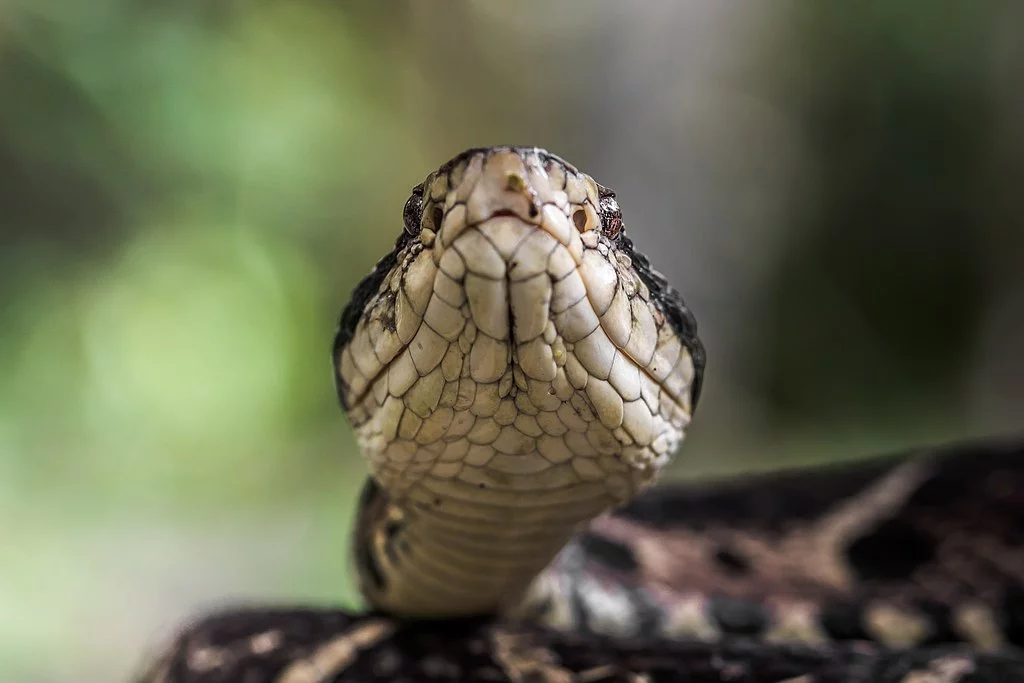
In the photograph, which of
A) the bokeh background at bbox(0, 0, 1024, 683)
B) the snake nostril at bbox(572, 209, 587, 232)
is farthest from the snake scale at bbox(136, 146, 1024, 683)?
the bokeh background at bbox(0, 0, 1024, 683)

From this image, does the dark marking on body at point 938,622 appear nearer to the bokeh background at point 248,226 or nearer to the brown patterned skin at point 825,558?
the brown patterned skin at point 825,558

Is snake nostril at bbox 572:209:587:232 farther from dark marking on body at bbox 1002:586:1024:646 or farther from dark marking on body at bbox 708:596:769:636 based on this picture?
dark marking on body at bbox 1002:586:1024:646

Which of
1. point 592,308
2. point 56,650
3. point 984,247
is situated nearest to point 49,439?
point 56,650

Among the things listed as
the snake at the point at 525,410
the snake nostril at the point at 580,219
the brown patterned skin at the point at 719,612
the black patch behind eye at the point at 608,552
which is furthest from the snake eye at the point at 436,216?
the black patch behind eye at the point at 608,552

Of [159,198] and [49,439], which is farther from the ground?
[159,198]

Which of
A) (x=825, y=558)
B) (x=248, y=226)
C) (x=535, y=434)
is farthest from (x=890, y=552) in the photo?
(x=248, y=226)

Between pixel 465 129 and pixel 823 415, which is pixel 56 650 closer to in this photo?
pixel 465 129
